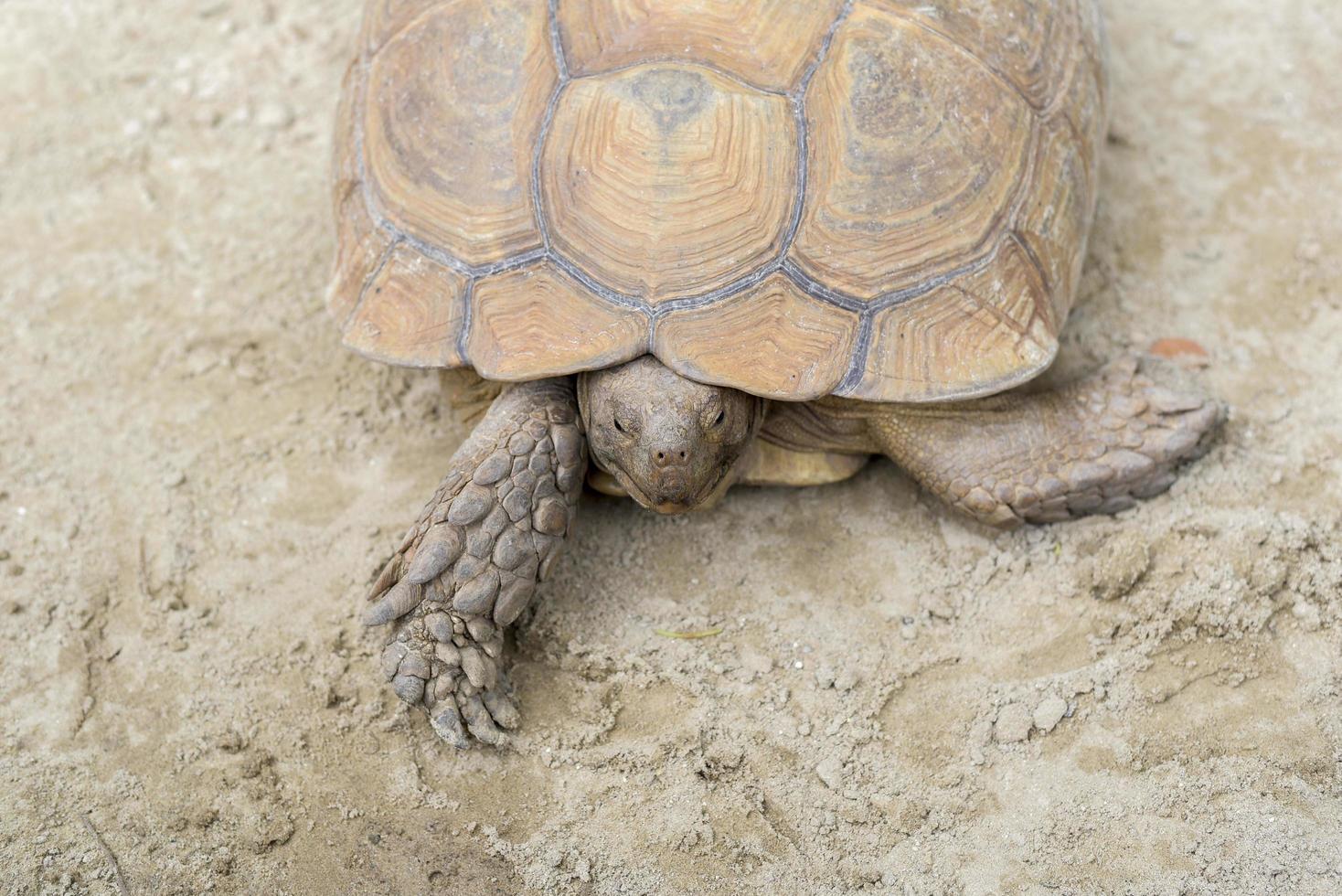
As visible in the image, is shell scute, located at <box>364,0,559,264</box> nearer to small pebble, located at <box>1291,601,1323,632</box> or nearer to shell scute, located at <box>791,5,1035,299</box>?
shell scute, located at <box>791,5,1035,299</box>

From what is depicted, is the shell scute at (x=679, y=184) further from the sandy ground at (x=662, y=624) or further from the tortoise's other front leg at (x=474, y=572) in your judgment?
the sandy ground at (x=662, y=624)

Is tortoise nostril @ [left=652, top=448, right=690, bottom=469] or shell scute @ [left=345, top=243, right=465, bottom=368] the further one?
shell scute @ [left=345, top=243, right=465, bottom=368]

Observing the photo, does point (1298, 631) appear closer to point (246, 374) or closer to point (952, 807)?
point (952, 807)

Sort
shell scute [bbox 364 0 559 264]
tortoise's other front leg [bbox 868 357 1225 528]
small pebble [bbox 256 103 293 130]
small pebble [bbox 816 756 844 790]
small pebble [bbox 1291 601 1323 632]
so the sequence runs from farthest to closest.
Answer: small pebble [bbox 256 103 293 130]
tortoise's other front leg [bbox 868 357 1225 528]
shell scute [bbox 364 0 559 264]
small pebble [bbox 1291 601 1323 632]
small pebble [bbox 816 756 844 790]

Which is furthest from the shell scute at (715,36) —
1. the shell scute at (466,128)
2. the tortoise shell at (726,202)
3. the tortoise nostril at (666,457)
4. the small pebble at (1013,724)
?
the small pebble at (1013,724)

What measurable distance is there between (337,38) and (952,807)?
378 cm

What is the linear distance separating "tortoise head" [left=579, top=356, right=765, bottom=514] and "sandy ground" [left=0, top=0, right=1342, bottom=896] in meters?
0.39

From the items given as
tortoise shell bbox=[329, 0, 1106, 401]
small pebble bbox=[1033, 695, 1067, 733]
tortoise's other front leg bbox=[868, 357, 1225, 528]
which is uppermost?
tortoise shell bbox=[329, 0, 1106, 401]

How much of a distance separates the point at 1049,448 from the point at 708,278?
42.6 inches

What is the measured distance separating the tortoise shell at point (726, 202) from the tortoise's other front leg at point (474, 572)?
236 mm

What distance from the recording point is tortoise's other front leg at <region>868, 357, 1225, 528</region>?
122 inches

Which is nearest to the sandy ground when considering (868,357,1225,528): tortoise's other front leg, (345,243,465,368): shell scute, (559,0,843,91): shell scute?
(868,357,1225,528): tortoise's other front leg

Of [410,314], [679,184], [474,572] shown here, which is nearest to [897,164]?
[679,184]

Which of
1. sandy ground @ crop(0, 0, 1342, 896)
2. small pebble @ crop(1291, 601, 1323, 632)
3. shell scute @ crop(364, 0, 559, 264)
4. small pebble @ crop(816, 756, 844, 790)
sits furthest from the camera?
shell scute @ crop(364, 0, 559, 264)
